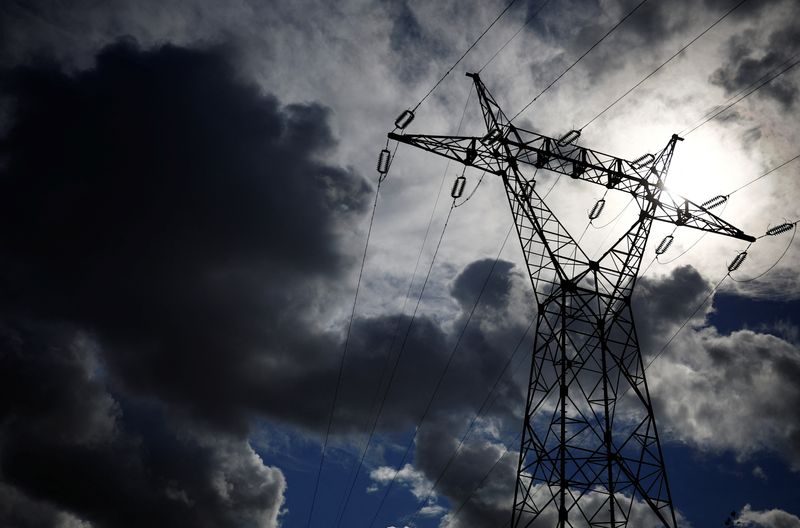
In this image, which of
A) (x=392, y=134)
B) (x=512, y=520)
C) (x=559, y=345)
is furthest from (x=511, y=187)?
(x=512, y=520)

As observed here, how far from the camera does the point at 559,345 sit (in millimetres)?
23641

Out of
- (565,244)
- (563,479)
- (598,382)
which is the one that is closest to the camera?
(563,479)

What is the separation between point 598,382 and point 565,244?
6.46m

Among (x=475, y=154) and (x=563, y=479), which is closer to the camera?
(x=563, y=479)

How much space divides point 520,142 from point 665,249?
9184 millimetres

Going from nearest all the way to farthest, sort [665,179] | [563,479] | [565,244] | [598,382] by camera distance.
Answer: [563,479] → [598,382] → [565,244] → [665,179]

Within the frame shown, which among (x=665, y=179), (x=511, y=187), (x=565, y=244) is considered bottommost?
(x=565, y=244)

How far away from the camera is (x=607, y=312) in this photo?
24859 millimetres

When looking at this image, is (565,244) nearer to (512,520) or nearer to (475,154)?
(475,154)

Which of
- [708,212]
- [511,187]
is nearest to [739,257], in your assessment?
[708,212]

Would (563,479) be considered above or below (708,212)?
below

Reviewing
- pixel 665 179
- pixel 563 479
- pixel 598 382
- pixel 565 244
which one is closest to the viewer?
pixel 563 479

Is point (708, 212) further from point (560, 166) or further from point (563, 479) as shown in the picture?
point (563, 479)

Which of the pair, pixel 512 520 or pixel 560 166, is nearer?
pixel 512 520
